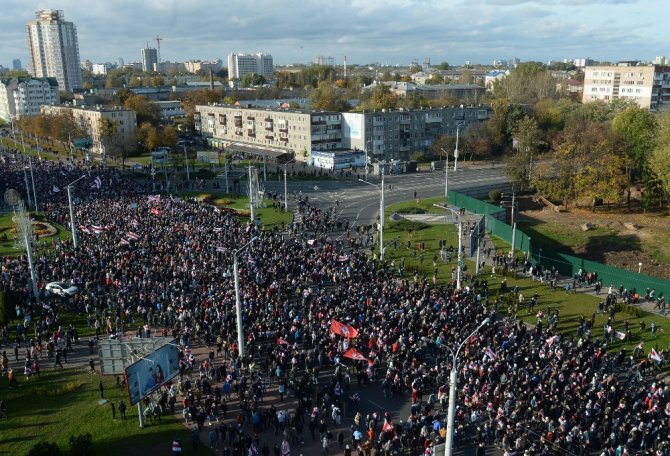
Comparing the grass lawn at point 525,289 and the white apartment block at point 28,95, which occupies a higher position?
the white apartment block at point 28,95

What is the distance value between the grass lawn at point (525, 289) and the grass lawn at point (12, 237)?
2872cm

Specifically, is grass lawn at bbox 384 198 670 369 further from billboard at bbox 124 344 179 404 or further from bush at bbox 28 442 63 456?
bush at bbox 28 442 63 456

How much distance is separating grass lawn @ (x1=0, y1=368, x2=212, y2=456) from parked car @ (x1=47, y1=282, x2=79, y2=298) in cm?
796

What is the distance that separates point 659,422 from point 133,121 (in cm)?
10077

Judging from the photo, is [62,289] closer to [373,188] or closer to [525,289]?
[525,289]

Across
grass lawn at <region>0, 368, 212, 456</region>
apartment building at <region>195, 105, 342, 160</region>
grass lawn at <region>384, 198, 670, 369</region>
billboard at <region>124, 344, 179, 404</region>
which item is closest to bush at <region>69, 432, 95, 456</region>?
grass lawn at <region>0, 368, 212, 456</region>

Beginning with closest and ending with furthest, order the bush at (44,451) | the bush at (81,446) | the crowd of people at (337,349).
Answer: the bush at (44,451) → the bush at (81,446) → the crowd of people at (337,349)

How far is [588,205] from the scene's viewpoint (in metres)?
63.7

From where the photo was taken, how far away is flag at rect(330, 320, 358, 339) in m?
25.4

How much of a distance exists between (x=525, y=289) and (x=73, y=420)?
27.9 m

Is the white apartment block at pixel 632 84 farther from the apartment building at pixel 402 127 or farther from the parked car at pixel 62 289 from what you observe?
the parked car at pixel 62 289

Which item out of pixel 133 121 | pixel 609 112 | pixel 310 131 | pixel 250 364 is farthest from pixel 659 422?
pixel 133 121

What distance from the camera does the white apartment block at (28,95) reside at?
476 feet

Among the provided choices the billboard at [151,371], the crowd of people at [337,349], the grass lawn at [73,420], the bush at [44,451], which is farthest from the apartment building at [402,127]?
the bush at [44,451]
